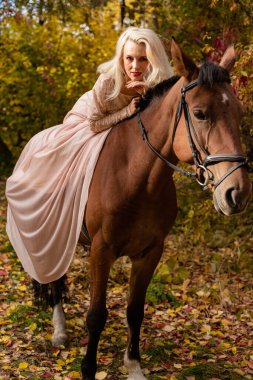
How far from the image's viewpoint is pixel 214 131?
2.31 meters

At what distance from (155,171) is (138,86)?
0.59 metres

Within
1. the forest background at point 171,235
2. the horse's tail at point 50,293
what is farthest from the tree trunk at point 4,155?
the horse's tail at point 50,293

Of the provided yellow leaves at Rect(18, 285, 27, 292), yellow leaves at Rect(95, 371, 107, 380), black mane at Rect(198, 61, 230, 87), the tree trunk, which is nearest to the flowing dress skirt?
yellow leaves at Rect(95, 371, 107, 380)

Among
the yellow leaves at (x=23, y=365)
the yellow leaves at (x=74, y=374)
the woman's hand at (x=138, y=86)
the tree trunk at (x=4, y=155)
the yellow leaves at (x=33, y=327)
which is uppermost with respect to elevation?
the woman's hand at (x=138, y=86)

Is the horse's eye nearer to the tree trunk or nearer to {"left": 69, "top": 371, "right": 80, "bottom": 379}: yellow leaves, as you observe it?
{"left": 69, "top": 371, "right": 80, "bottom": 379}: yellow leaves

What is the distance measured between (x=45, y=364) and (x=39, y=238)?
1012 millimetres

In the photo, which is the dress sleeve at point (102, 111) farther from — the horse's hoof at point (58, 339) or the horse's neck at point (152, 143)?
the horse's hoof at point (58, 339)

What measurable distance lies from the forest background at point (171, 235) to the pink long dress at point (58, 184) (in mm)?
862

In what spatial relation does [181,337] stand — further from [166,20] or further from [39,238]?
[166,20]

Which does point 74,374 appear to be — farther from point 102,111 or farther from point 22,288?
point 102,111

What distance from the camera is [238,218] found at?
6852mm

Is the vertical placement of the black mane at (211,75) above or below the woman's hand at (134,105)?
above

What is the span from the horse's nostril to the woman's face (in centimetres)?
123

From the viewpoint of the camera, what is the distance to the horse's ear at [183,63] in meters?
2.34
